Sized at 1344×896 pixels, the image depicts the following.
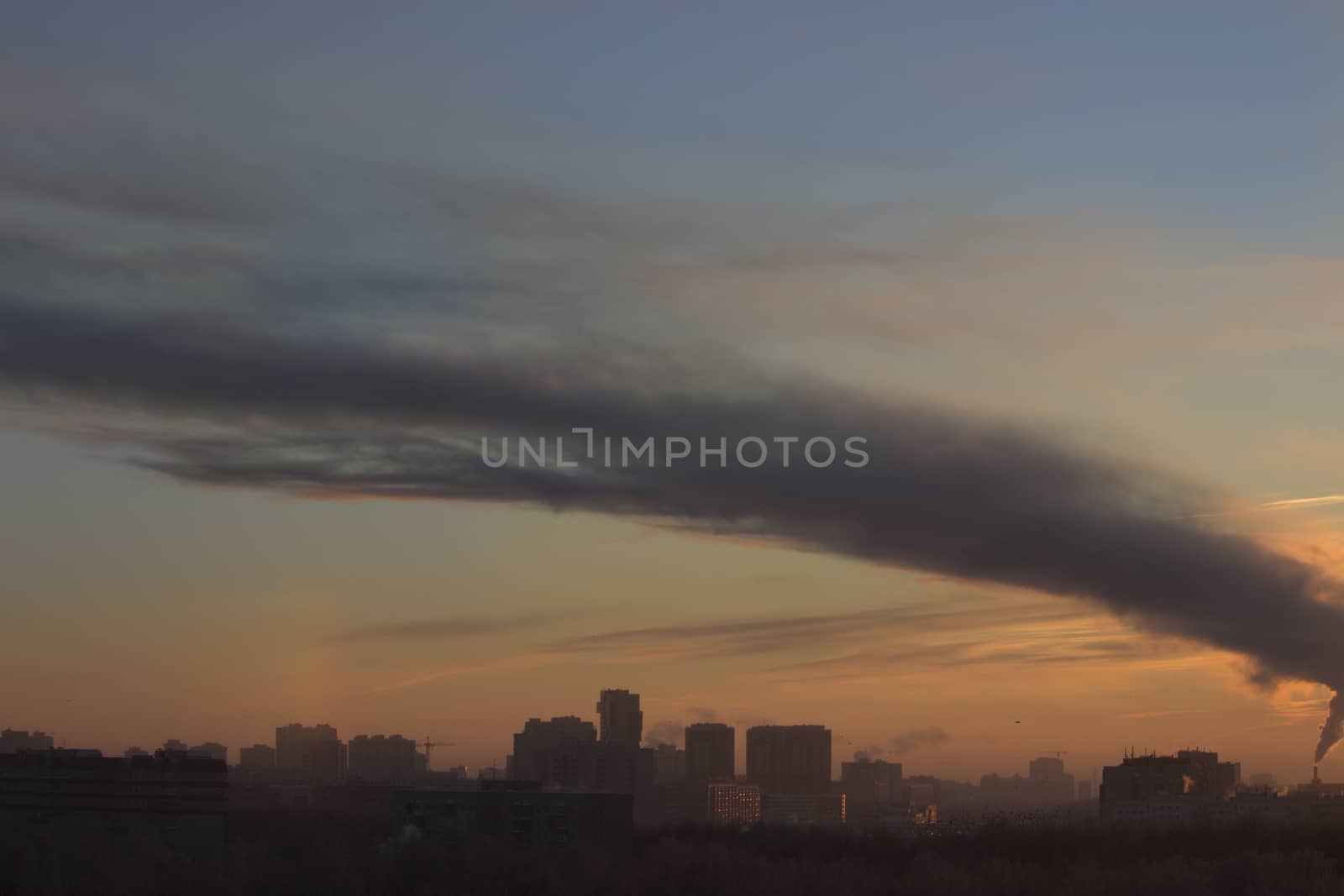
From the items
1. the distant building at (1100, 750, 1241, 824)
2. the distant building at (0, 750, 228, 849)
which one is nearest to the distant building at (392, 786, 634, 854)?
the distant building at (0, 750, 228, 849)

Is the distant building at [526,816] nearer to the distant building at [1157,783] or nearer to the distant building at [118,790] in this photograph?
the distant building at [118,790]

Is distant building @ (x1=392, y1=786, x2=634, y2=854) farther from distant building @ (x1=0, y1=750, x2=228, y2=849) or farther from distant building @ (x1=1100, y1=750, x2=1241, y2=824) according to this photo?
distant building @ (x1=1100, y1=750, x2=1241, y2=824)

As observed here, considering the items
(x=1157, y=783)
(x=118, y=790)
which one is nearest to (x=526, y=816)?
(x=118, y=790)

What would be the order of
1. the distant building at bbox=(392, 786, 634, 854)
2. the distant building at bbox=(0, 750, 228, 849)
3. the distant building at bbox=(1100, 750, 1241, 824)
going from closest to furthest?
the distant building at bbox=(392, 786, 634, 854)
the distant building at bbox=(0, 750, 228, 849)
the distant building at bbox=(1100, 750, 1241, 824)

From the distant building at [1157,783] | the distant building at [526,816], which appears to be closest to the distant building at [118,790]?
the distant building at [526,816]

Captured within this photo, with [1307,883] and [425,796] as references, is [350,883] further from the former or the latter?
[1307,883]

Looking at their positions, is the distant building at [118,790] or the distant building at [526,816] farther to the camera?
the distant building at [118,790]
